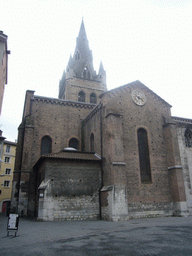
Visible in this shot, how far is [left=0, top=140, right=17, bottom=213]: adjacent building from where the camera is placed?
35.5 m

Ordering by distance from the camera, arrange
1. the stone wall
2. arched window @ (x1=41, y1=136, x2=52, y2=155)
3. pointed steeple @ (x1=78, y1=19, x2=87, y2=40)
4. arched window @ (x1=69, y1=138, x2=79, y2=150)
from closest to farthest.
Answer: the stone wall → arched window @ (x1=41, y1=136, x2=52, y2=155) → arched window @ (x1=69, y1=138, x2=79, y2=150) → pointed steeple @ (x1=78, y1=19, x2=87, y2=40)

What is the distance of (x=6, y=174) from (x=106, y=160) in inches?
1027

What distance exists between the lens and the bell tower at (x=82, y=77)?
117 feet

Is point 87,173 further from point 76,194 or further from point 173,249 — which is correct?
point 173,249

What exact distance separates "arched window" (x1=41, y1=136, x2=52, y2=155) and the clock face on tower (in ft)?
33.0

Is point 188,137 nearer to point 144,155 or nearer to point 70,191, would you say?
point 144,155

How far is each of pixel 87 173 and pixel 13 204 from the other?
25.0ft

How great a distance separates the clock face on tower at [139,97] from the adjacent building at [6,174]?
2568 cm

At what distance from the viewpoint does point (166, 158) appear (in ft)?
66.3

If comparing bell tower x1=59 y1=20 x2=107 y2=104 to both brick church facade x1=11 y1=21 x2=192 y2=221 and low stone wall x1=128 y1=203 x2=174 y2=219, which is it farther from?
low stone wall x1=128 y1=203 x2=174 y2=219

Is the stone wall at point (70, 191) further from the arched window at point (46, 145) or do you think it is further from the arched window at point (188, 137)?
the arched window at point (188, 137)

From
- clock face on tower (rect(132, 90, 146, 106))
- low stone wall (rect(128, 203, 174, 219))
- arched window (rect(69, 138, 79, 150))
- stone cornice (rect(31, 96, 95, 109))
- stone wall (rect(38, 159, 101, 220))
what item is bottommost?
low stone wall (rect(128, 203, 174, 219))

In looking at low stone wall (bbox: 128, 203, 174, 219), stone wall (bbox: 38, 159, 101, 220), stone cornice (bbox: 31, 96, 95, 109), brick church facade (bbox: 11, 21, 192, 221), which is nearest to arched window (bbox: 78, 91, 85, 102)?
stone cornice (bbox: 31, 96, 95, 109)

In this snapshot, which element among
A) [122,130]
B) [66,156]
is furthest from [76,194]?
[122,130]
